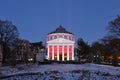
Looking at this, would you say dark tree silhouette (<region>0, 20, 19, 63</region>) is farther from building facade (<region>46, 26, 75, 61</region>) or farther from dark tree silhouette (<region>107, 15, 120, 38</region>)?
building facade (<region>46, 26, 75, 61</region>)

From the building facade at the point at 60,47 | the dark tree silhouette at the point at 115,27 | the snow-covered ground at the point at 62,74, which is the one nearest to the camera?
the snow-covered ground at the point at 62,74

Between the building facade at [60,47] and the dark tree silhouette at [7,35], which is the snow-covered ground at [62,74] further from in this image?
the building facade at [60,47]

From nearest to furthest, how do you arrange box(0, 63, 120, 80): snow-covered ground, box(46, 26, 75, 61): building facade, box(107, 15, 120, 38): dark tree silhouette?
box(0, 63, 120, 80): snow-covered ground < box(107, 15, 120, 38): dark tree silhouette < box(46, 26, 75, 61): building facade

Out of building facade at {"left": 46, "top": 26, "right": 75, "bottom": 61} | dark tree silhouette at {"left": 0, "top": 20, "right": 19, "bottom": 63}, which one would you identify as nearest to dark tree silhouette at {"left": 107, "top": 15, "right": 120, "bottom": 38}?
dark tree silhouette at {"left": 0, "top": 20, "right": 19, "bottom": 63}

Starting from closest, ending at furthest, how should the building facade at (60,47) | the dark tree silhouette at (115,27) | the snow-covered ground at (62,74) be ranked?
1. the snow-covered ground at (62,74)
2. the dark tree silhouette at (115,27)
3. the building facade at (60,47)

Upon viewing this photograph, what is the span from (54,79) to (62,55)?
13695 centimetres

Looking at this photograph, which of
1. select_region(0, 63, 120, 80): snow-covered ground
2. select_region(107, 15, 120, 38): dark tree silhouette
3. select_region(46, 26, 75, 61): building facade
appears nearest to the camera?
select_region(0, 63, 120, 80): snow-covered ground

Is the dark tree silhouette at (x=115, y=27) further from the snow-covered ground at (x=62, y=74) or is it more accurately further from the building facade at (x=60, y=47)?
the building facade at (x=60, y=47)

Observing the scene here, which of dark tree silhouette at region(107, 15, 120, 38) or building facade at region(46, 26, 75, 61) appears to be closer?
dark tree silhouette at region(107, 15, 120, 38)

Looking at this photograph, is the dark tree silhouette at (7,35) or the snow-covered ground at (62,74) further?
the dark tree silhouette at (7,35)

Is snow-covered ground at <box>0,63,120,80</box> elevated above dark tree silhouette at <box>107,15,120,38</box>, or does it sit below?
below

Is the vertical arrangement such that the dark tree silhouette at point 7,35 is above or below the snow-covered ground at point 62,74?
above

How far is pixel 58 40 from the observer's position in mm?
153250

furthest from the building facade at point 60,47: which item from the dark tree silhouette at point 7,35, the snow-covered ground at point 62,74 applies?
the snow-covered ground at point 62,74
